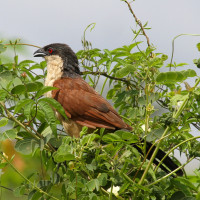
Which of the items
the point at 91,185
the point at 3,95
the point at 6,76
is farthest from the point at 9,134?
the point at 91,185

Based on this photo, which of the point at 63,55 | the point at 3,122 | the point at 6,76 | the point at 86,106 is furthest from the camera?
the point at 63,55

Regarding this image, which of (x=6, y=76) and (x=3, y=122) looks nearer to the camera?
(x=3, y=122)

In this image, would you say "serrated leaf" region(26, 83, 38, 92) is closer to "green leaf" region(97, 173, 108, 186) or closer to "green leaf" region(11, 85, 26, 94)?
"green leaf" region(11, 85, 26, 94)

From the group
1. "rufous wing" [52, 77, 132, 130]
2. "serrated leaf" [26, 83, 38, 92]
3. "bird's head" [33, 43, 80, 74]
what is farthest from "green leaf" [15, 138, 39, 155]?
"bird's head" [33, 43, 80, 74]

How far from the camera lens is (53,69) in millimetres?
3123

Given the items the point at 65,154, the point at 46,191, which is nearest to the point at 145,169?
the point at 65,154

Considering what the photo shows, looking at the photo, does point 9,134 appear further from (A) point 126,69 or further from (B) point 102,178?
(A) point 126,69

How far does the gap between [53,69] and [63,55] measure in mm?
216

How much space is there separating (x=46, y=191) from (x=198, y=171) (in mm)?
753

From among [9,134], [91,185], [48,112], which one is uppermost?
[48,112]

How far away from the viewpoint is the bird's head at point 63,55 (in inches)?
124

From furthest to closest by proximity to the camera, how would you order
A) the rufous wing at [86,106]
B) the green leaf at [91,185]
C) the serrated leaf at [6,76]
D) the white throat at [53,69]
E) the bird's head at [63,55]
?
the bird's head at [63,55], the white throat at [53,69], the rufous wing at [86,106], the serrated leaf at [6,76], the green leaf at [91,185]

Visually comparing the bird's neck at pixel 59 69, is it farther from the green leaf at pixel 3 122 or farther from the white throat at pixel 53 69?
the green leaf at pixel 3 122

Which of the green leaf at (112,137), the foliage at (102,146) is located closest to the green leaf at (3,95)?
the foliage at (102,146)
